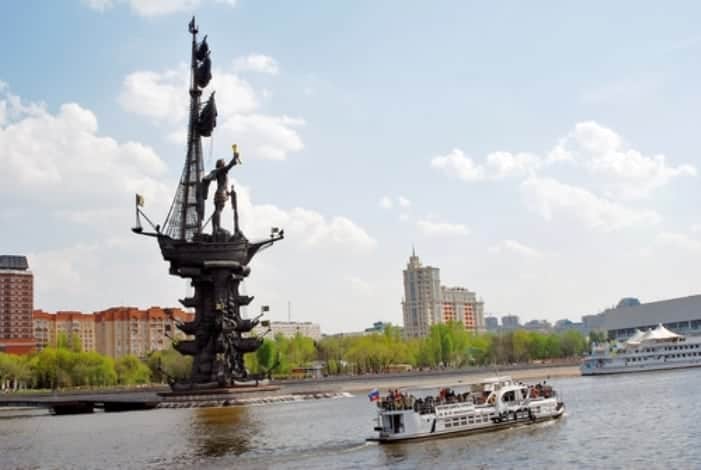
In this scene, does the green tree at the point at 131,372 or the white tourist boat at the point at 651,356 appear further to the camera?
the green tree at the point at 131,372

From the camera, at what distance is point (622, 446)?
5041cm

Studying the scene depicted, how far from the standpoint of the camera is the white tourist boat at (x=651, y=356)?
14712cm

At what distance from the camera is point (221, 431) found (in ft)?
229

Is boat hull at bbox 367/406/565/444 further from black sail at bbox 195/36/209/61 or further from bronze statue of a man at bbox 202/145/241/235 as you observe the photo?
black sail at bbox 195/36/209/61

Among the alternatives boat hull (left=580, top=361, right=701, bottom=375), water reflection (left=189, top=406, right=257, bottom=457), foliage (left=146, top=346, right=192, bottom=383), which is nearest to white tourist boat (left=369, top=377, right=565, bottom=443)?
water reflection (left=189, top=406, right=257, bottom=457)

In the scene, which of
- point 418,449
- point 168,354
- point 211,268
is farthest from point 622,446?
point 168,354

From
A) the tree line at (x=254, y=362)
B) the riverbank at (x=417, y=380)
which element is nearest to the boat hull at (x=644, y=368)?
the riverbank at (x=417, y=380)

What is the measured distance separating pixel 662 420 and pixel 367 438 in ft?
69.6

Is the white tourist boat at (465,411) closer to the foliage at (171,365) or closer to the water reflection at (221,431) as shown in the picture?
the water reflection at (221,431)

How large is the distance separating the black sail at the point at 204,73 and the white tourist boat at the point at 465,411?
236 feet

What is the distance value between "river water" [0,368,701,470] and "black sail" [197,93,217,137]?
1693 inches

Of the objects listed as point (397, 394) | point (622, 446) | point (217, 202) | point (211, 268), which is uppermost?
point (217, 202)

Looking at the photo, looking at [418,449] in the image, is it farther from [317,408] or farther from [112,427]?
[317,408]

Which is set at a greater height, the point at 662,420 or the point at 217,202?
the point at 217,202
